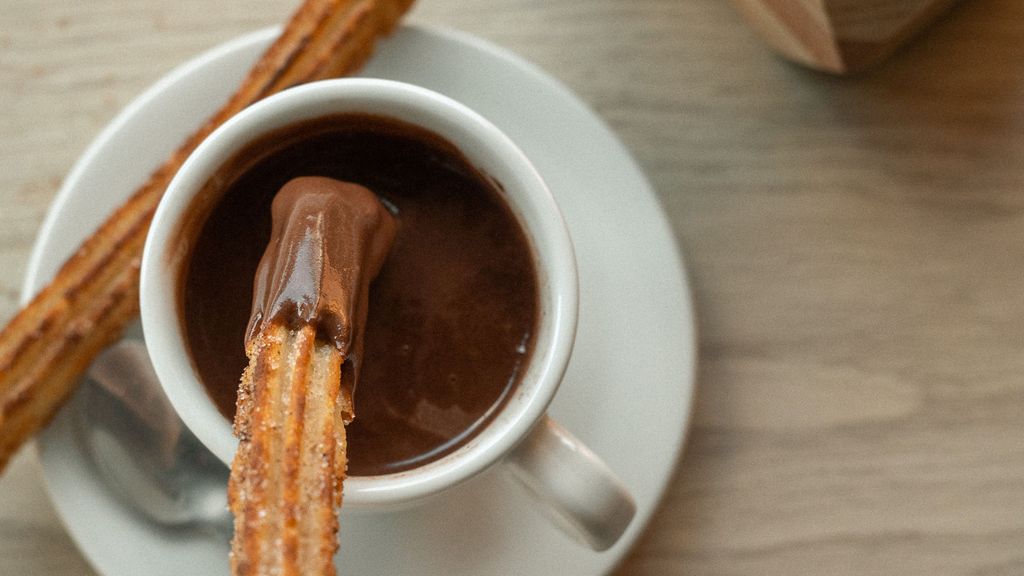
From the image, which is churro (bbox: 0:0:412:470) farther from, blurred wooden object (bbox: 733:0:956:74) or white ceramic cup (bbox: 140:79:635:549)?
blurred wooden object (bbox: 733:0:956:74)

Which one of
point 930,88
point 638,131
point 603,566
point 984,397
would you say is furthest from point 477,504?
point 930,88

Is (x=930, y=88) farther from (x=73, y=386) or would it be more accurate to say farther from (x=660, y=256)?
(x=73, y=386)

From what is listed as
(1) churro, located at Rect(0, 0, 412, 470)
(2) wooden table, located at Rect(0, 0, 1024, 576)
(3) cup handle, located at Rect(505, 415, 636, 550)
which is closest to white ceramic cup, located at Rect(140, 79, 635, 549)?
(3) cup handle, located at Rect(505, 415, 636, 550)

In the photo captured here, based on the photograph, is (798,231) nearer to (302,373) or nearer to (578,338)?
(578,338)

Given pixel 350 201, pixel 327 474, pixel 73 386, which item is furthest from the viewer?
pixel 73 386

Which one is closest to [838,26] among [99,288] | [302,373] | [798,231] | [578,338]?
[798,231]

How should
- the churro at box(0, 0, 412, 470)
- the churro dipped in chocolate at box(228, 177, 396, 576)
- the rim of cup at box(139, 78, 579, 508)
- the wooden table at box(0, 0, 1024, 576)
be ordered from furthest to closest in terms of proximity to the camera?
the wooden table at box(0, 0, 1024, 576)
the churro at box(0, 0, 412, 470)
the rim of cup at box(139, 78, 579, 508)
the churro dipped in chocolate at box(228, 177, 396, 576)

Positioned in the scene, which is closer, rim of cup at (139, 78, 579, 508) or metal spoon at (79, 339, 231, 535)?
rim of cup at (139, 78, 579, 508)
